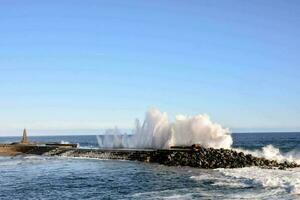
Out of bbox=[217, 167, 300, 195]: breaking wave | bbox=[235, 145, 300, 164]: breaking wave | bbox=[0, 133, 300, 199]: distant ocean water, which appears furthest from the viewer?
bbox=[235, 145, 300, 164]: breaking wave

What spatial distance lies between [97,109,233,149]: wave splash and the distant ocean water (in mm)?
16100

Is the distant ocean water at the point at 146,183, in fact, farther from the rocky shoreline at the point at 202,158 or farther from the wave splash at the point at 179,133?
the wave splash at the point at 179,133

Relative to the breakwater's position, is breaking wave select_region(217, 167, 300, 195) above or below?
below

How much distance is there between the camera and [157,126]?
67.0 metres

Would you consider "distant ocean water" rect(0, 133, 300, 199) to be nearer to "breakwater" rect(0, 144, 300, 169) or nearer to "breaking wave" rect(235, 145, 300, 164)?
"breakwater" rect(0, 144, 300, 169)

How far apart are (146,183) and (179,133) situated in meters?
29.7

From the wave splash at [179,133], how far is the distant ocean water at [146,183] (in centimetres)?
1610

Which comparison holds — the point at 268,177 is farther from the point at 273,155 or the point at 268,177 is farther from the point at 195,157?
the point at 273,155

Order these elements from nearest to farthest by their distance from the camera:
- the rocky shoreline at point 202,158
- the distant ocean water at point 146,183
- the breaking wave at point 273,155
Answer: the distant ocean water at point 146,183 < the rocky shoreline at point 202,158 < the breaking wave at point 273,155

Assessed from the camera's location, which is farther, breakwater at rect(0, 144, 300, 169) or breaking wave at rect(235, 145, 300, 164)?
breaking wave at rect(235, 145, 300, 164)

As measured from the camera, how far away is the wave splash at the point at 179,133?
2378 inches

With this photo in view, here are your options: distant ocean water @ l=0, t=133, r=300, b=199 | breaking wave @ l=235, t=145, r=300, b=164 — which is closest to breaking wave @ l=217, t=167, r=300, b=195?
distant ocean water @ l=0, t=133, r=300, b=199

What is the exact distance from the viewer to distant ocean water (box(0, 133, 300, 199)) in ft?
96.5

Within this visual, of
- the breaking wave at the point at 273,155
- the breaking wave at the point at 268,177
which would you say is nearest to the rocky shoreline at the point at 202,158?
the breaking wave at the point at 268,177
